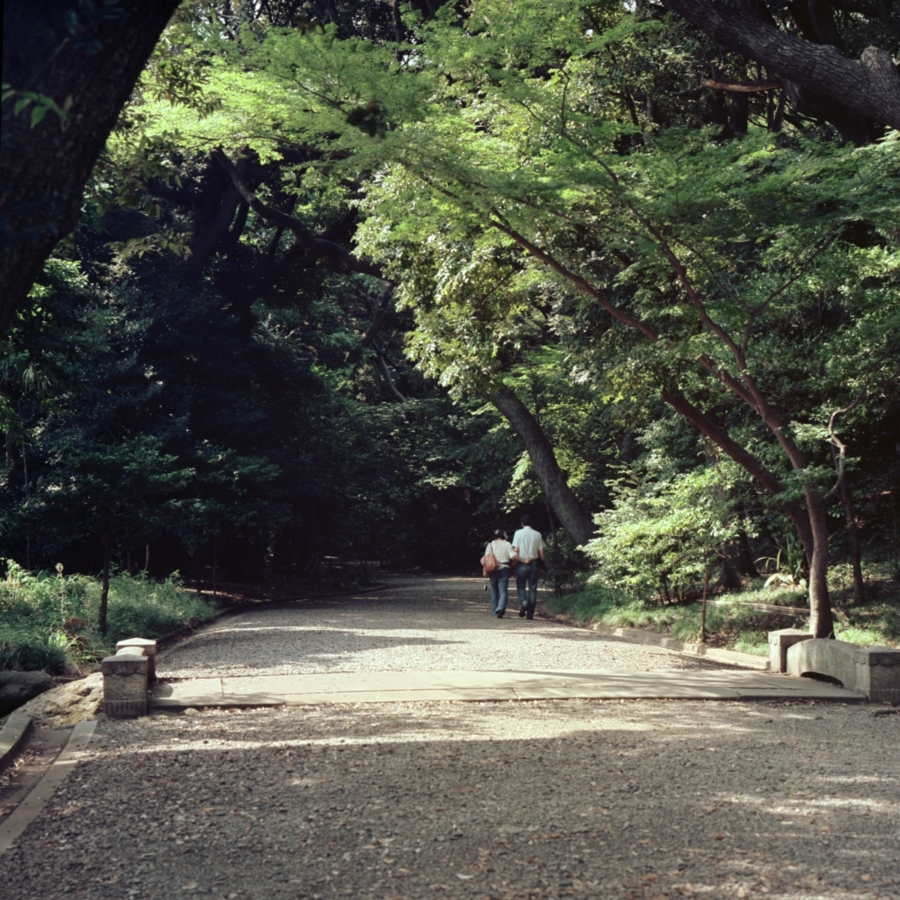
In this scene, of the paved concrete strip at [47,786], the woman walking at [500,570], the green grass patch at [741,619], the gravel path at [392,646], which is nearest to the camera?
the paved concrete strip at [47,786]

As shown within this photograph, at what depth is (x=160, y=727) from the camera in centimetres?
817

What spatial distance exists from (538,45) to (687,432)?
891 centimetres

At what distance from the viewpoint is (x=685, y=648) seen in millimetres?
14703

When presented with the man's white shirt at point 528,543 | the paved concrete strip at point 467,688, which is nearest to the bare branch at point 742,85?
the man's white shirt at point 528,543

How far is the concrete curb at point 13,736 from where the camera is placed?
7.04 m

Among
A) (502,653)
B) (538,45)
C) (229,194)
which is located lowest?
(502,653)

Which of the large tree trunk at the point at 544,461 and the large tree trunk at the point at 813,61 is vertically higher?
the large tree trunk at the point at 813,61

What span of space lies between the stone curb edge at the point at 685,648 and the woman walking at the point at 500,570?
130 centimetres

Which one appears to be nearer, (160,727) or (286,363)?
(160,727)

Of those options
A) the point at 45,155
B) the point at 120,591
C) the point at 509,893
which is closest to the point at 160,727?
the point at 509,893

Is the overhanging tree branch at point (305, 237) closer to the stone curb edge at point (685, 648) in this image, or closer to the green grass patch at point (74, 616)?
the green grass patch at point (74, 616)

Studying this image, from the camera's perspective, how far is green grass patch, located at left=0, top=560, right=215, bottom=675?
11.3 metres

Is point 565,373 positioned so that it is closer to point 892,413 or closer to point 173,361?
point 892,413

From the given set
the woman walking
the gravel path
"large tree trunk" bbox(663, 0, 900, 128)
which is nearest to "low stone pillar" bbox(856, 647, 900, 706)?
the gravel path
